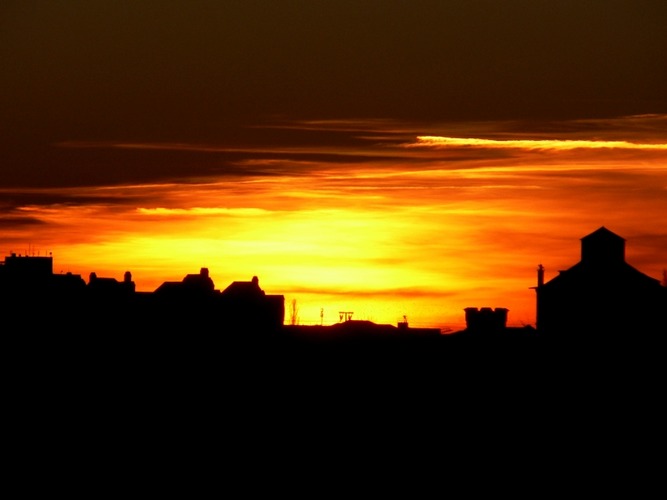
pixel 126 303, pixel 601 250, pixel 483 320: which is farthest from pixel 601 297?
pixel 126 303

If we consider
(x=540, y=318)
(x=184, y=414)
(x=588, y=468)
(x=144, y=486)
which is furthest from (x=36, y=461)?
(x=540, y=318)

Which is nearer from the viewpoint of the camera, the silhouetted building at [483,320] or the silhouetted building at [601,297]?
the silhouetted building at [483,320]

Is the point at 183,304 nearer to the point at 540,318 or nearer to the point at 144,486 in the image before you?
the point at 540,318

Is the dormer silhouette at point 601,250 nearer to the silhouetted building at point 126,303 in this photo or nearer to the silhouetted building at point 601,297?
the silhouetted building at point 601,297

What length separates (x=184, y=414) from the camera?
58.5 meters

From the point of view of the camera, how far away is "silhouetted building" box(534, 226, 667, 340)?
8312 cm

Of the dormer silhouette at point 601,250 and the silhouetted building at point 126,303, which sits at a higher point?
the dormer silhouette at point 601,250

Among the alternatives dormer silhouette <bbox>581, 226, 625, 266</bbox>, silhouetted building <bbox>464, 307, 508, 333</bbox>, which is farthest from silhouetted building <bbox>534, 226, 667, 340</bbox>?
silhouetted building <bbox>464, 307, 508, 333</bbox>

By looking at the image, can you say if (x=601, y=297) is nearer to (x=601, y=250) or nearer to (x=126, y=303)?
(x=601, y=250)

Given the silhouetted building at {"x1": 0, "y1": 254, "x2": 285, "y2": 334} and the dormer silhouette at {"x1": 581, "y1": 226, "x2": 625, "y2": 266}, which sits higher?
the dormer silhouette at {"x1": 581, "y1": 226, "x2": 625, "y2": 266}

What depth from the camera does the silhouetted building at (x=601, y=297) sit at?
273 ft

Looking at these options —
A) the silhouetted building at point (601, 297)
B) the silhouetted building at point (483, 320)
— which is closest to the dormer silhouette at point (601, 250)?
the silhouetted building at point (601, 297)

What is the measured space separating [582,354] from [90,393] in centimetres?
2331

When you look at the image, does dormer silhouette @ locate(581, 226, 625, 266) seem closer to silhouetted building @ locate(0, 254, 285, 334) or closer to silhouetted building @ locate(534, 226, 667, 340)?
silhouetted building @ locate(534, 226, 667, 340)
